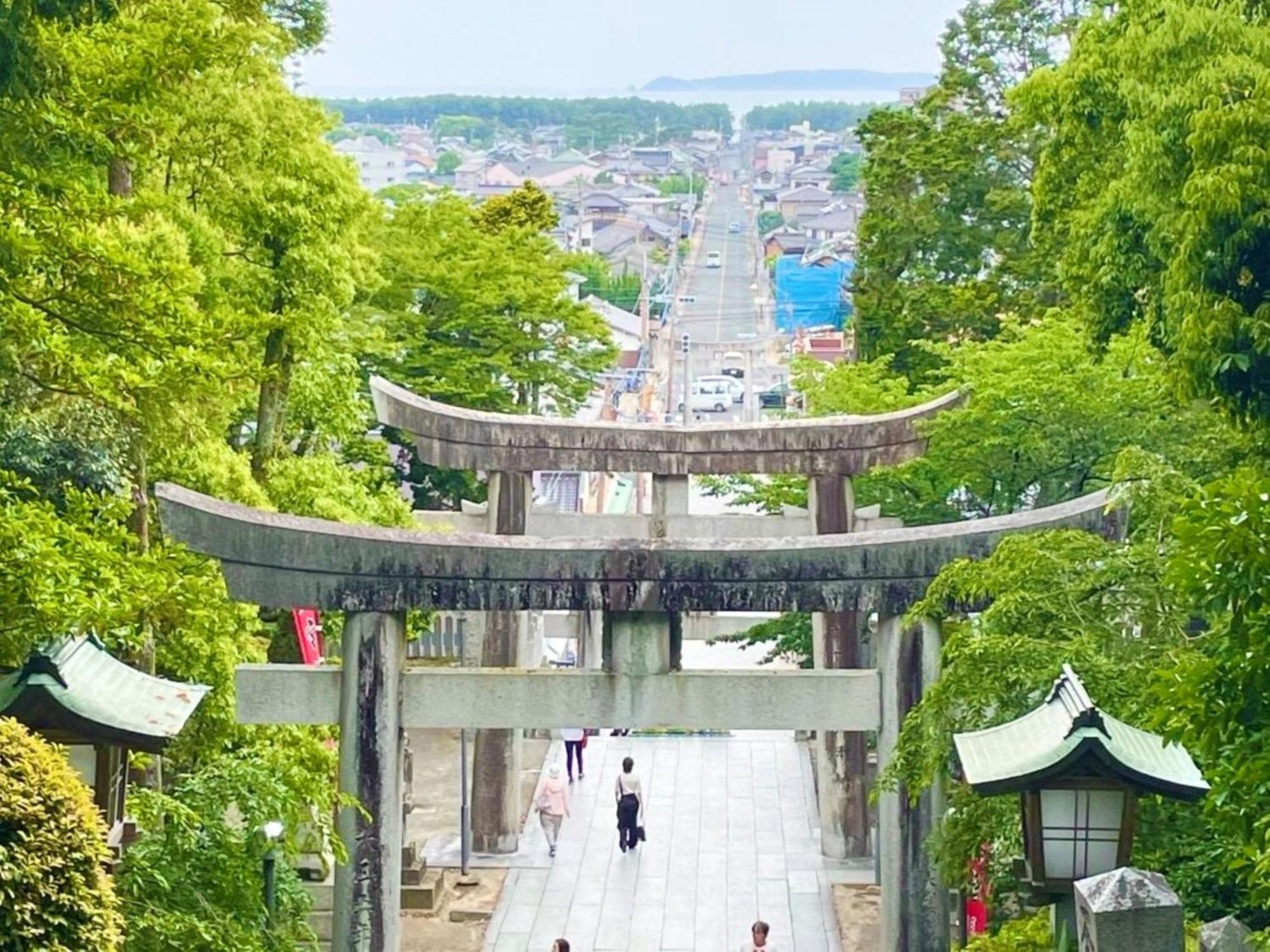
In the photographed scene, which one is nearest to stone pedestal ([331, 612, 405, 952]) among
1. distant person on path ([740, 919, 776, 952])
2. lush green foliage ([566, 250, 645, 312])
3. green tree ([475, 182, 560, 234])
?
distant person on path ([740, 919, 776, 952])

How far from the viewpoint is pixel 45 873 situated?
6.53 m

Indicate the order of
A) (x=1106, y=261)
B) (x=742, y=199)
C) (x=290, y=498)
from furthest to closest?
(x=742, y=199)
(x=290, y=498)
(x=1106, y=261)

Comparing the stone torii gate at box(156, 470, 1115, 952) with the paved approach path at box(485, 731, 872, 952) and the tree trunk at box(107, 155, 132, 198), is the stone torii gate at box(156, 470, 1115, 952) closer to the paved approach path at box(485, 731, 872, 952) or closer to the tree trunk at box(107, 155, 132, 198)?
the tree trunk at box(107, 155, 132, 198)

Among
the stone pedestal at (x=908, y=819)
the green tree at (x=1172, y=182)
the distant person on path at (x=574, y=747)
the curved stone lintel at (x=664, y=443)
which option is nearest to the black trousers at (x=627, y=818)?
the distant person on path at (x=574, y=747)

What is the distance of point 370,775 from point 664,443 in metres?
6.23

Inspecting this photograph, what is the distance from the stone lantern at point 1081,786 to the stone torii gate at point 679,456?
1010 cm

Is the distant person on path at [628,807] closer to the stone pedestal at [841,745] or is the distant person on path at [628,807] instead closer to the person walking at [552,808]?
the person walking at [552,808]

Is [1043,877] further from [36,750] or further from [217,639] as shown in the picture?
[217,639]

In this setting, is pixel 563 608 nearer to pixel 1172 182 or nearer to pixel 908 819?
pixel 908 819

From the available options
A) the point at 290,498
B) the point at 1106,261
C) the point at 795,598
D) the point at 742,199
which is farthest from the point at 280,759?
the point at 742,199

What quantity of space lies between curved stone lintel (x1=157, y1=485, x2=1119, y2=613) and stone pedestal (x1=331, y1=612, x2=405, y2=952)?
0.35 metres

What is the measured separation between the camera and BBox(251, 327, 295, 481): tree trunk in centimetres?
1761

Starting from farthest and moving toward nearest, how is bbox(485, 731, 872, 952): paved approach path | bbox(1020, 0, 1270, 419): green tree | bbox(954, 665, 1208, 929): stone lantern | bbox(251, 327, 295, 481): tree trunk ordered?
1. bbox(485, 731, 872, 952): paved approach path
2. bbox(251, 327, 295, 481): tree trunk
3. bbox(1020, 0, 1270, 419): green tree
4. bbox(954, 665, 1208, 929): stone lantern

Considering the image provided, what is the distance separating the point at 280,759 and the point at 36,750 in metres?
5.13
